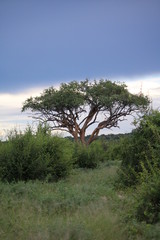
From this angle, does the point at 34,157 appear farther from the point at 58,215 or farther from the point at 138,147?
the point at 58,215

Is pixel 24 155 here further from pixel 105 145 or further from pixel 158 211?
pixel 105 145

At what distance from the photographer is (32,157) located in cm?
1405

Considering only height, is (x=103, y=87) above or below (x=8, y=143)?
above

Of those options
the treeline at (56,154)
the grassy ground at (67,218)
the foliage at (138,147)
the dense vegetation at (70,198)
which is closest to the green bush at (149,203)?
the dense vegetation at (70,198)

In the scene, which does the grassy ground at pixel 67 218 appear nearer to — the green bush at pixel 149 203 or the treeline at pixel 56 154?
the green bush at pixel 149 203

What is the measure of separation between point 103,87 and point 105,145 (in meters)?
6.49

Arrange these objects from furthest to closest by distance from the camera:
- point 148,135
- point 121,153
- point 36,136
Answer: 1. point 36,136
2. point 121,153
3. point 148,135

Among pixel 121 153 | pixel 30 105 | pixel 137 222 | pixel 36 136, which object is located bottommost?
pixel 137 222

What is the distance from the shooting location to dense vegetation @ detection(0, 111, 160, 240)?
5852 mm

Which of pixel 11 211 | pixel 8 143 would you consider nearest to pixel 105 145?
pixel 8 143

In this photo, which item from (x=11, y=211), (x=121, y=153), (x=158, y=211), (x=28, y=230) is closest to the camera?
(x=28, y=230)

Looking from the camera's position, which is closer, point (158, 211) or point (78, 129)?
point (158, 211)

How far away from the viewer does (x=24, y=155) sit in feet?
44.8

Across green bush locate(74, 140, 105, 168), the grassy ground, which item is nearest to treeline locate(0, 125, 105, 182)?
the grassy ground
